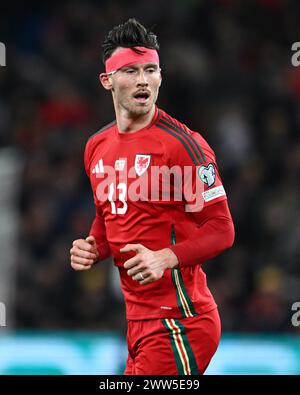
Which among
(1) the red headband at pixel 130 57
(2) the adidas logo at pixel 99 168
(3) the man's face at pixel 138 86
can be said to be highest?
(1) the red headband at pixel 130 57

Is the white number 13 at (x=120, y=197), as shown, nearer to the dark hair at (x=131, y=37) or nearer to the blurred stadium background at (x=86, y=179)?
the dark hair at (x=131, y=37)

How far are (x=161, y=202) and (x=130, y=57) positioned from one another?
0.75 metres

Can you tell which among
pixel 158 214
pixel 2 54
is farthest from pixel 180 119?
pixel 158 214

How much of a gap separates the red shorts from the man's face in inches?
42.0

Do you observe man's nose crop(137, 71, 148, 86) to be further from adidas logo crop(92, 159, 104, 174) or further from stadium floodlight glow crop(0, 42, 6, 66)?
stadium floodlight glow crop(0, 42, 6, 66)

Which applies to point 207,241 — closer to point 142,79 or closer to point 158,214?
point 158,214

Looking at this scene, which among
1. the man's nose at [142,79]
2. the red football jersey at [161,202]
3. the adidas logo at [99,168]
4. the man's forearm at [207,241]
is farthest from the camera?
the adidas logo at [99,168]

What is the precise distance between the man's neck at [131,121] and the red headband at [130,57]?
24cm

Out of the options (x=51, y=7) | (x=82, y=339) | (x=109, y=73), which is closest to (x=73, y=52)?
(x=51, y=7)

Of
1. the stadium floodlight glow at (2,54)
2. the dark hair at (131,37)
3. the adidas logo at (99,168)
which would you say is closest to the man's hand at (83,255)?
the adidas logo at (99,168)

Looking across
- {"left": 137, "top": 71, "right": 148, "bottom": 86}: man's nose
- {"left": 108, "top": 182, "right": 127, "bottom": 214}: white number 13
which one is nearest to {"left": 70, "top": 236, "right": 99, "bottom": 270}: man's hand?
{"left": 108, "top": 182, "right": 127, "bottom": 214}: white number 13

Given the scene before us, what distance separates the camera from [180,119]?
33.0 feet

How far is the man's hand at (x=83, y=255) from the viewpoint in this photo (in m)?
4.47

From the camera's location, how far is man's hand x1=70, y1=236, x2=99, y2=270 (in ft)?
14.7
